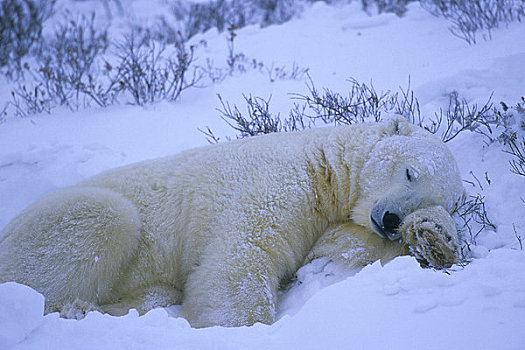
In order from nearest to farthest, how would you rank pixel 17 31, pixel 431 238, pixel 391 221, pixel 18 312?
pixel 18 312 < pixel 431 238 < pixel 391 221 < pixel 17 31

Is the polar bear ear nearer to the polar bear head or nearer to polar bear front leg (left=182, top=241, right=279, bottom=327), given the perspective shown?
the polar bear head

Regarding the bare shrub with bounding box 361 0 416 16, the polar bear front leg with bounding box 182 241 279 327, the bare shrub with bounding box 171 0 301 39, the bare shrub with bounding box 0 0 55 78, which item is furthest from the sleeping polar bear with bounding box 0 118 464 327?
the bare shrub with bounding box 171 0 301 39

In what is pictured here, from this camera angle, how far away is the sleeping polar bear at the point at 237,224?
2.39 m

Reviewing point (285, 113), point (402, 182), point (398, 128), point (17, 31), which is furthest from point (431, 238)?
point (17, 31)

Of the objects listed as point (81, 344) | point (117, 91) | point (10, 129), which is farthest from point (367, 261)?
point (10, 129)

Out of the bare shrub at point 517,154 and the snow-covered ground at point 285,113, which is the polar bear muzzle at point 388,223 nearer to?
the snow-covered ground at point 285,113

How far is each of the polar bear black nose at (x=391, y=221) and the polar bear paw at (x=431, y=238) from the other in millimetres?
47

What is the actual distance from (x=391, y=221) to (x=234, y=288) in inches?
40.1

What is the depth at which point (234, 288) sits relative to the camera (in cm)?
234

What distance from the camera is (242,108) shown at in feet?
17.0

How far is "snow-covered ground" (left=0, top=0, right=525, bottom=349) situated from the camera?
57.4 inches

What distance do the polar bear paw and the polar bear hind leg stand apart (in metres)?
1.71

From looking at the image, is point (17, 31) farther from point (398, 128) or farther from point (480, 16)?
point (480, 16)

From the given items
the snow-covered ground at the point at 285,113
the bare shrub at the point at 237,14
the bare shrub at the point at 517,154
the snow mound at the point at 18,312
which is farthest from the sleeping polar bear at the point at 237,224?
the bare shrub at the point at 237,14
